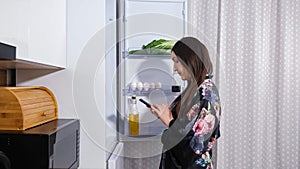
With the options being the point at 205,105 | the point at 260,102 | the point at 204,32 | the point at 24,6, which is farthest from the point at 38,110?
the point at 260,102

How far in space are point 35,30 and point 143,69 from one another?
1.00 m

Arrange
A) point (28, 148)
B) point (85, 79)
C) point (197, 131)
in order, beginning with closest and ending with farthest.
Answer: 1. point (28, 148)
2. point (85, 79)
3. point (197, 131)

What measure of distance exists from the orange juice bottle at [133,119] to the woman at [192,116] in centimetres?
30

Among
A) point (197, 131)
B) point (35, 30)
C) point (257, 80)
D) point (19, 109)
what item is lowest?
point (197, 131)

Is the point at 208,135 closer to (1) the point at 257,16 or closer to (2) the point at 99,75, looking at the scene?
(2) the point at 99,75

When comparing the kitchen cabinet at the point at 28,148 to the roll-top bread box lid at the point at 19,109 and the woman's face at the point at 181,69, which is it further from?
the woman's face at the point at 181,69

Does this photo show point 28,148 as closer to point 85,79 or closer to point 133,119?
point 85,79

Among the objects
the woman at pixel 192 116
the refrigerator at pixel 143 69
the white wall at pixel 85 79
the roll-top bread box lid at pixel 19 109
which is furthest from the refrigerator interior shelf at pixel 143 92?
the roll-top bread box lid at pixel 19 109

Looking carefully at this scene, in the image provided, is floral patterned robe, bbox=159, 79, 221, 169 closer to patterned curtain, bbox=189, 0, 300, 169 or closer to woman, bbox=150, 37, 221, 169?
woman, bbox=150, 37, 221, 169

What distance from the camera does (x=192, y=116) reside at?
150cm

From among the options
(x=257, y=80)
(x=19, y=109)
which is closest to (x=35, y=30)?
(x=19, y=109)

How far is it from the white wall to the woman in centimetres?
37

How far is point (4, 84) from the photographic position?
129 cm

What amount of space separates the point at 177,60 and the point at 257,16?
0.76 metres
